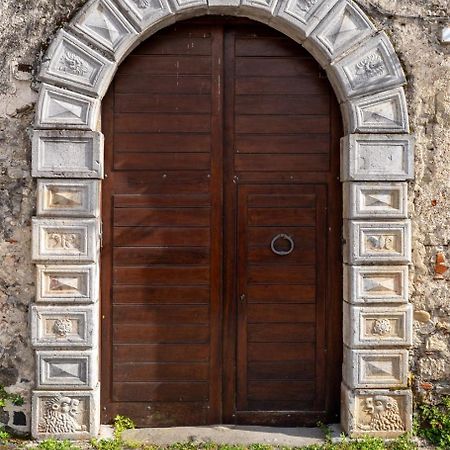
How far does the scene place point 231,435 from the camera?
3.65 metres

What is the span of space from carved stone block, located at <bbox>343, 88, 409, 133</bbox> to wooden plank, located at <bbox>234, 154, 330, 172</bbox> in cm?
30

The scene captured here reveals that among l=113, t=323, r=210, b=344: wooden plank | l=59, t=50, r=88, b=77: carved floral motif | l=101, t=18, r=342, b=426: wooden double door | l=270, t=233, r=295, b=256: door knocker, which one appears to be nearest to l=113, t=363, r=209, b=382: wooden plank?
l=101, t=18, r=342, b=426: wooden double door

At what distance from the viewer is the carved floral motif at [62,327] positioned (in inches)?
139

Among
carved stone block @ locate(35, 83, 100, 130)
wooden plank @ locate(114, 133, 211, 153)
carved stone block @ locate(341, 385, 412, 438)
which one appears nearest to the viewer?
carved stone block @ locate(35, 83, 100, 130)

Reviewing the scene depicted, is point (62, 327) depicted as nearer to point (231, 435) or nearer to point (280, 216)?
point (231, 435)

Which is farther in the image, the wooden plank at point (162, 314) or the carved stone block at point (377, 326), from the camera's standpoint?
the wooden plank at point (162, 314)

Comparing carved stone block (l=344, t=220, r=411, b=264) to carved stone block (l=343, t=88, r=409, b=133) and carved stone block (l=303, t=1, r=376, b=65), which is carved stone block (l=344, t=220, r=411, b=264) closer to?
carved stone block (l=343, t=88, r=409, b=133)

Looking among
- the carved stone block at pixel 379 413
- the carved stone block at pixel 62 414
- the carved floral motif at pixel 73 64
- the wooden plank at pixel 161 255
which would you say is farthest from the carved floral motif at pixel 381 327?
the carved floral motif at pixel 73 64

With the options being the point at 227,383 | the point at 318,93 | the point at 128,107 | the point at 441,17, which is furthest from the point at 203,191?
the point at 441,17

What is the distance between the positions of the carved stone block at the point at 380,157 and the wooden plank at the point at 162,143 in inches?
35.7

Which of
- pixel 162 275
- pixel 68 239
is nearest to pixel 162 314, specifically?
pixel 162 275

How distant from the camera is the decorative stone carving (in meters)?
3.59

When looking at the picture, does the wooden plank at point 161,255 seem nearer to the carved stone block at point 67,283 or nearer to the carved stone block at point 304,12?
the carved stone block at point 67,283

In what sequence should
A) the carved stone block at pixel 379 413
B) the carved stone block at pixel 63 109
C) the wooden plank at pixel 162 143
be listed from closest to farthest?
the carved stone block at pixel 63 109 < the carved stone block at pixel 379 413 < the wooden plank at pixel 162 143
